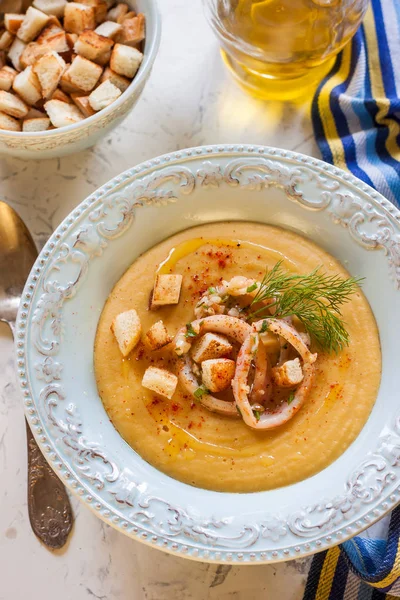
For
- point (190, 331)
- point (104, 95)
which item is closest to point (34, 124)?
point (104, 95)

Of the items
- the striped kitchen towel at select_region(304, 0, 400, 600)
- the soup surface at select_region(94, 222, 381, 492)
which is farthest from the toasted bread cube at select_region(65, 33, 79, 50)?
the striped kitchen towel at select_region(304, 0, 400, 600)

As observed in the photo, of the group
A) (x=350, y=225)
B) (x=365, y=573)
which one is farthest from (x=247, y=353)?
(x=365, y=573)

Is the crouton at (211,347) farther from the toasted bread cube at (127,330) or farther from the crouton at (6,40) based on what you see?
the crouton at (6,40)

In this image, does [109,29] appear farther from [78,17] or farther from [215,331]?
[215,331]

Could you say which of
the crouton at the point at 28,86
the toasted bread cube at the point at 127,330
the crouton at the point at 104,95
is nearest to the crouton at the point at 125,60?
the crouton at the point at 104,95

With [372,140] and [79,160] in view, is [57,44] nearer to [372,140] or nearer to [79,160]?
[79,160]
